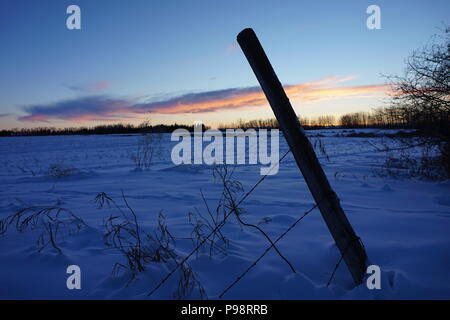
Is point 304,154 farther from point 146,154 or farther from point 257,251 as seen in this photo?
point 146,154

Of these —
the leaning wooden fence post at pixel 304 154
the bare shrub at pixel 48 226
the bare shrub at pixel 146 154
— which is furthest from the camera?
the bare shrub at pixel 146 154

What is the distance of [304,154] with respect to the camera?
1651 millimetres

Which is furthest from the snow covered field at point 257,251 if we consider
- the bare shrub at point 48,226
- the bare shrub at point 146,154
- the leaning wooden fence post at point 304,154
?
the bare shrub at point 146,154

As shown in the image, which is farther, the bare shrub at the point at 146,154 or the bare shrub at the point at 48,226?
the bare shrub at the point at 146,154

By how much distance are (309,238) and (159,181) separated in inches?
171

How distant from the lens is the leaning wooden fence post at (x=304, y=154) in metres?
1.65

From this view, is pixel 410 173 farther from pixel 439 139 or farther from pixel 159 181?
pixel 159 181

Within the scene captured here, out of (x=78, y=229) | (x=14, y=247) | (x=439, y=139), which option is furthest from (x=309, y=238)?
(x=439, y=139)

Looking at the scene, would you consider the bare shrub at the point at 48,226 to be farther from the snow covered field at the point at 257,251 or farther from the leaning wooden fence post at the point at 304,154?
the leaning wooden fence post at the point at 304,154

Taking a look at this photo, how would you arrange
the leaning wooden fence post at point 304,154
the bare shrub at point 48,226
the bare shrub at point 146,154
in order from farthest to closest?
the bare shrub at point 146,154, the bare shrub at point 48,226, the leaning wooden fence post at point 304,154

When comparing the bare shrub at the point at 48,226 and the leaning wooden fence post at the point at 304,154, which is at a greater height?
the leaning wooden fence post at the point at 304,154

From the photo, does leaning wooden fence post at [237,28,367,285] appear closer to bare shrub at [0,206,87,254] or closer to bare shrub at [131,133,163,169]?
bare shrub at [0,206,87,254]

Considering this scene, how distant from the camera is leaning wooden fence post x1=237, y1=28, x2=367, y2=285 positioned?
165cm

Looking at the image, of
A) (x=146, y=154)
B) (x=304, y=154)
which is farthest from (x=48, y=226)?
(x=146, y=154)
